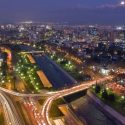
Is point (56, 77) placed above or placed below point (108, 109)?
above

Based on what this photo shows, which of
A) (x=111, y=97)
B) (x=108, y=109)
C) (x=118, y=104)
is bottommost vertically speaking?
(x=108, y=109)

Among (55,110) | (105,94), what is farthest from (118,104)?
(55,110)

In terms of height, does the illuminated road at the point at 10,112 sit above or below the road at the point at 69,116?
above

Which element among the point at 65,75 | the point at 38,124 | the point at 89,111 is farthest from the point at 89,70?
the point at 38,124

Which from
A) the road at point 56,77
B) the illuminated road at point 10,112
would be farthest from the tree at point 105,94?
the illuminated road at point 10,112

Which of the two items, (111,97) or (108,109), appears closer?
(108,109)

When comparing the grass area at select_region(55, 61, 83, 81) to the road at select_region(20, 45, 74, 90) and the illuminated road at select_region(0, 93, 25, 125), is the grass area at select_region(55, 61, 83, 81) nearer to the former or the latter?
the road at select_region(20, 45, 74, 90)

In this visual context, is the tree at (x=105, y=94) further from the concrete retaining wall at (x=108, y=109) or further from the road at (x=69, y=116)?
the road at (x=69, y=116)

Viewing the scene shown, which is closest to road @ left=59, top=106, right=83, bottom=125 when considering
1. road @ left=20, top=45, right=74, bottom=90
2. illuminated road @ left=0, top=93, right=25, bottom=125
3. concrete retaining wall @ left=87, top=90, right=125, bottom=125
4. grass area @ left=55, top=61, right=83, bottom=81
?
concrete retaining wall @ left=87, top=90, right=125, bottom=125

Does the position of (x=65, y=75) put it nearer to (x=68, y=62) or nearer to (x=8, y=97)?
(x=68, y=62)

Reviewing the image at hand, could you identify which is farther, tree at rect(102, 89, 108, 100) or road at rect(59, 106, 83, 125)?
tree at rect(102, 89, 108, 100)

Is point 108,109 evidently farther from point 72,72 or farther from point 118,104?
point 72,72
